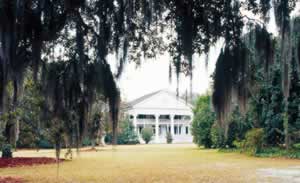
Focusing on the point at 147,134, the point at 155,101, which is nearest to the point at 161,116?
the point at 155,101

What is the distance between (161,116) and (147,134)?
431 centimetres

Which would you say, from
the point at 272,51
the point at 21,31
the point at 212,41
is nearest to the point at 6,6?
the point at 21,31

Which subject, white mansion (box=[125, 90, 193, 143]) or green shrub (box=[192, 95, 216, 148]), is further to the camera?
white mansion (box=[125, 90, 193, 143])

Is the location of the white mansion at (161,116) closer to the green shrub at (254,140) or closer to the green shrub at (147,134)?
the green shrub at (147,134)

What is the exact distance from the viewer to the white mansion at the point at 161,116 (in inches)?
1588

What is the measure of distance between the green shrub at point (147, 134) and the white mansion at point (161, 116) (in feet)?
4.29

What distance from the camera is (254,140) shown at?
16766 mm

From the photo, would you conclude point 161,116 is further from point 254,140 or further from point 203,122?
point 254,140

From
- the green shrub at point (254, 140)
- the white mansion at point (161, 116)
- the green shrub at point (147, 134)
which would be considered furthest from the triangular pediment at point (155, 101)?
the green shrub at point (254, 140)

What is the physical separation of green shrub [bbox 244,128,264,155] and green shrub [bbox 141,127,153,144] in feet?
70.6

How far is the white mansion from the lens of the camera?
4034 centimetres

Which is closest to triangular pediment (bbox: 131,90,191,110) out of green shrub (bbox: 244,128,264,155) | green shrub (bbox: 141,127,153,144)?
green shrub (bbox: 141,127,153,144)

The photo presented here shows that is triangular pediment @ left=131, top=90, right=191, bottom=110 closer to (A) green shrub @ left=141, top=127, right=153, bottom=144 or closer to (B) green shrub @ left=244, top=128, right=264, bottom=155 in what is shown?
(A) green shrub @ left=141, top=127, right=153, bottom=144

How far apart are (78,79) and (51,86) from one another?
10.3 inches
